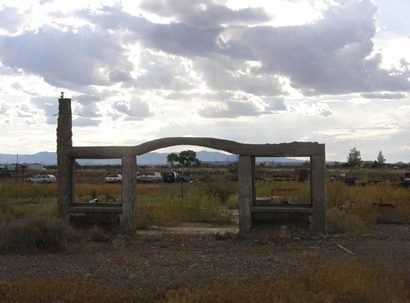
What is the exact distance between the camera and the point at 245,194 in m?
19.6

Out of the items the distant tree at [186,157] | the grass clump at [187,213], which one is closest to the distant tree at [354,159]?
the distant tree at [186,157]

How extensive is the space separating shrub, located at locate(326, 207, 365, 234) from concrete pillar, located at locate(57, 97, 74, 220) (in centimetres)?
834

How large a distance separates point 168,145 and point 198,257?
17.9ft

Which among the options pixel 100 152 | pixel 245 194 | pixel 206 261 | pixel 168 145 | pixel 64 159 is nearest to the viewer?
pixel 206 261

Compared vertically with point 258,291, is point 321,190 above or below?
above

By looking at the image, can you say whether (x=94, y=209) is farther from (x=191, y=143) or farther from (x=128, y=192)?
(x=191, y=143)

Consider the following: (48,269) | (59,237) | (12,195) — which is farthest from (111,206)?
(12,195)

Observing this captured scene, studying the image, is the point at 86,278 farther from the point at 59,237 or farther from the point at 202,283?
the point at 59,237

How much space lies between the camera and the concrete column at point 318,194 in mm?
19234

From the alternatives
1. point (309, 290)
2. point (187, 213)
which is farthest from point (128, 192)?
point (309, 290)

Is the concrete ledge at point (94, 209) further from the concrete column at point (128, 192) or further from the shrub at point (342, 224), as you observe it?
the shrub at point (342, 224)

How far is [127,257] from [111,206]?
19.1 feet

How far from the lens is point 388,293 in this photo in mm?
10320

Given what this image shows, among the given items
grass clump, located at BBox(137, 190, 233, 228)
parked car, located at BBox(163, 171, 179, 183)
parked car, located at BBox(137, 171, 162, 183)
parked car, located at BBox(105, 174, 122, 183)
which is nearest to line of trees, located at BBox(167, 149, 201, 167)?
parked car, located at BBox(137, 171, 162, 183)
